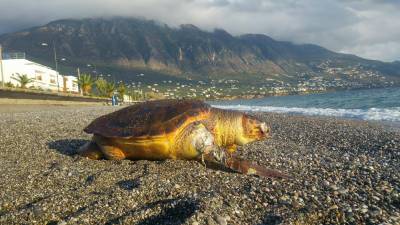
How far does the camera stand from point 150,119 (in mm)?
6094

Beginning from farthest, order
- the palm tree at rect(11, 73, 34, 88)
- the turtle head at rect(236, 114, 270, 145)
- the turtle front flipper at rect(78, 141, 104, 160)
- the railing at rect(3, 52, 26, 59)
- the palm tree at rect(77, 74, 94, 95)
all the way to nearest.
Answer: the palm tree at rect(77, 74, 94, 95) < the railing at rect(3, 52, 26, 59) < the palm tree at rect(11, 73, 34, 88) < the turtle head at rect(236, 114, 270, 145) < the turtle front flipper at rect(78, 141, 104, 160)

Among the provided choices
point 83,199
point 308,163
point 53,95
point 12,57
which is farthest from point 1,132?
point 12,57

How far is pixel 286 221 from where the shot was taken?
3.58 m

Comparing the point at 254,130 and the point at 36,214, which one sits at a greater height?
the point at 254,130

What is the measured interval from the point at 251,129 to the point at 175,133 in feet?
5.64

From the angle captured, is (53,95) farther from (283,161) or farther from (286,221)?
(286,221)

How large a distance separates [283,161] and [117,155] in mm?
3180

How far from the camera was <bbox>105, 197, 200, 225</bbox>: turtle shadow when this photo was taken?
360 cm

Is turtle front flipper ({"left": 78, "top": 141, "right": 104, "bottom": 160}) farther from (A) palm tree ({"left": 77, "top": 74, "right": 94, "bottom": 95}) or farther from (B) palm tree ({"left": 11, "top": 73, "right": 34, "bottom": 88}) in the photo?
(A) palm tree ({"left": 77, "top": 74, "right": 94, "bottom": 95})

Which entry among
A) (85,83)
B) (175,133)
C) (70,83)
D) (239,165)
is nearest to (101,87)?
(70,83)

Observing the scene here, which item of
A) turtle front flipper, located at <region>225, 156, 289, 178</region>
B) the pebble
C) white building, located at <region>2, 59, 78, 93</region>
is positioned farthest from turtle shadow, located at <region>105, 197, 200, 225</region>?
white building, located at <region>2, 59, 78, 93</region>

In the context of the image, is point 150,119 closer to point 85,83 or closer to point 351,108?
point 351,108

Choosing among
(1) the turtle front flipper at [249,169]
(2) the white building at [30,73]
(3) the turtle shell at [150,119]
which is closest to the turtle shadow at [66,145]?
(3) the turtle shell at [150,119]

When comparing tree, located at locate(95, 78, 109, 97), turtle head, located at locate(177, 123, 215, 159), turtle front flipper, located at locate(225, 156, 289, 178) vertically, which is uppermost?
tree, located at locate(95, 78, 109, 97)
